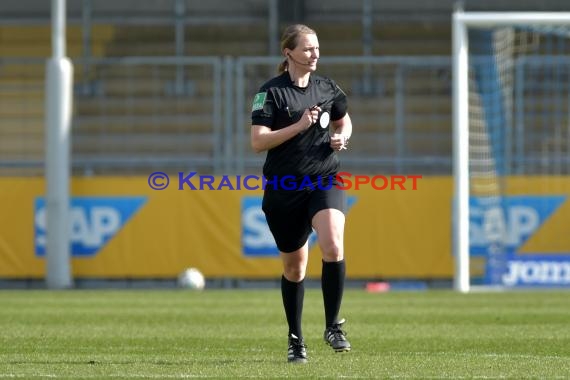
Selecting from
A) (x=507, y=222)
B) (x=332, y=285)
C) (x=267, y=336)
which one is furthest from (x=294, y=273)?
(x=507, y=222)

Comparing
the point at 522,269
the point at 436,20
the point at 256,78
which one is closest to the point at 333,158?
the point at 522,269

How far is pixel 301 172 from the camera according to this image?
26.3 ft

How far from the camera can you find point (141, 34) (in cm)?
2361

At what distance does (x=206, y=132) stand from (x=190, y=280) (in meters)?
3.28

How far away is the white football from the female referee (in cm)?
1088

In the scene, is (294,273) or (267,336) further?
(267,336)

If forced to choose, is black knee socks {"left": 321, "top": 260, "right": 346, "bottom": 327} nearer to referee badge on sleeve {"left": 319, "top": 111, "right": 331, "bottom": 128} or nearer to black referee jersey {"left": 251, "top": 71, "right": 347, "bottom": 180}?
black referee jersey {"left": 251, "top": 71, "right": 347, "bottom": 180}

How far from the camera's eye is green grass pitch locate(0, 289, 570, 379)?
761cm

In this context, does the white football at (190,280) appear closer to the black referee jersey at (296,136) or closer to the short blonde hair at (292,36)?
the black referee jersey at (296,136)

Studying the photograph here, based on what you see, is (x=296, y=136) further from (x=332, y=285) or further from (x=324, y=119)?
(x=332, y=285)

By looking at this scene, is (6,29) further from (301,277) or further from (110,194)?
(301,277)

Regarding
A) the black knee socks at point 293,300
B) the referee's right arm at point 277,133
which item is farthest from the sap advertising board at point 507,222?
the referee's right arm at point 277,133

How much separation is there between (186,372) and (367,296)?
9153 mm

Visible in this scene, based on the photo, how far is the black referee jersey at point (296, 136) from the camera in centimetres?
801
